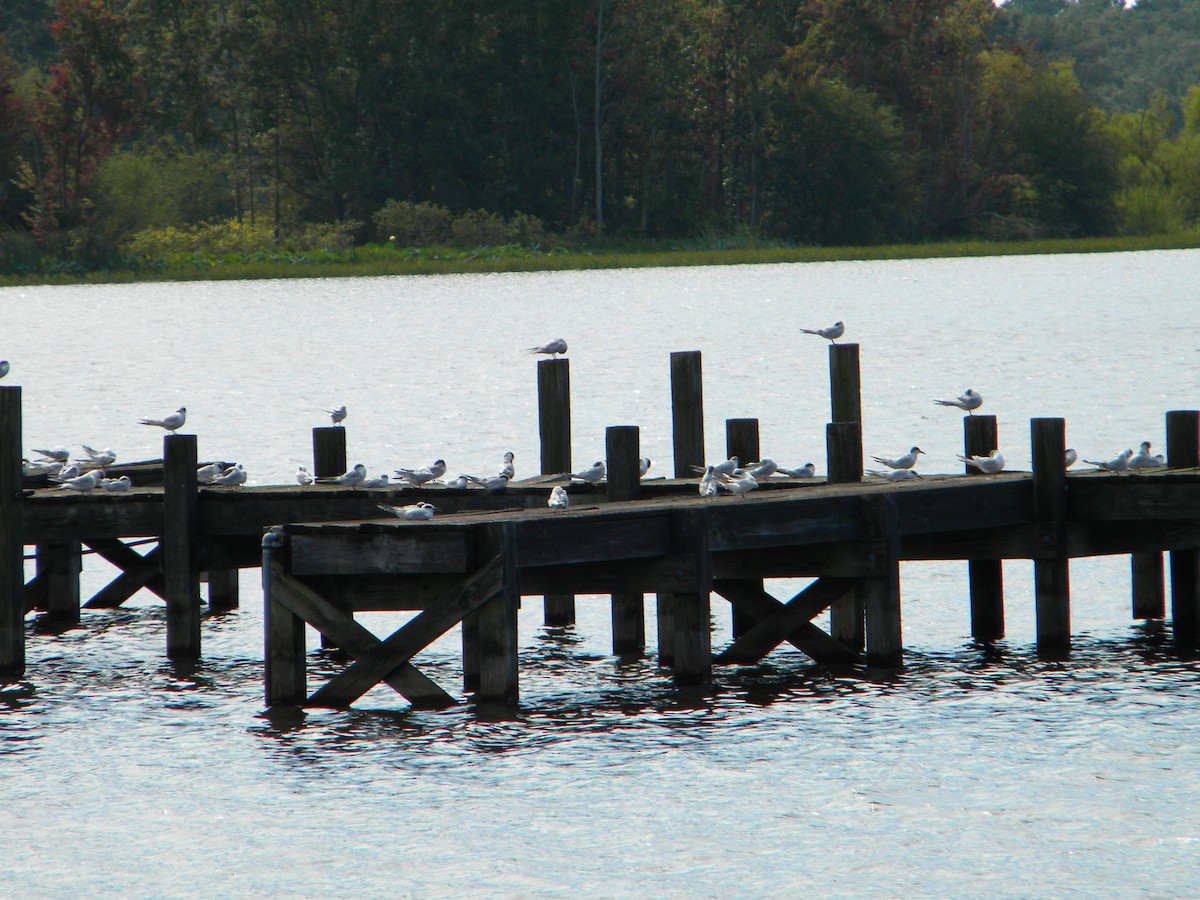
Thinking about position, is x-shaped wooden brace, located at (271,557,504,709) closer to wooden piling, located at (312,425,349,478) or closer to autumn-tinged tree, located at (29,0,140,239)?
wooden piling, located at (312,425,349,478)

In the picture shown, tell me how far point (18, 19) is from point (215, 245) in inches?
1076

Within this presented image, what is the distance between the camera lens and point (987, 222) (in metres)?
105

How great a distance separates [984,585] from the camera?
66.2 ft

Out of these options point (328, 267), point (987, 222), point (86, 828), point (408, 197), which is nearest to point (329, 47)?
point (408, 197)

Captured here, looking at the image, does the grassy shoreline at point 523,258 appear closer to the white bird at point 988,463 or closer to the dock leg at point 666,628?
the dock leg at point 666,628

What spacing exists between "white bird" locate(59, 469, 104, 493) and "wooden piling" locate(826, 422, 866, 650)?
7.25 m

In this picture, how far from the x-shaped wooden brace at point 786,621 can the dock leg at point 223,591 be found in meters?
6.49

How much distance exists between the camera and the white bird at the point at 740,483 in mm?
18250

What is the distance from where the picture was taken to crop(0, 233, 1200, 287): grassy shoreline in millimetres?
86562

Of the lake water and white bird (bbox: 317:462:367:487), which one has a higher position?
white bird (bbox: 317:462:367:487)

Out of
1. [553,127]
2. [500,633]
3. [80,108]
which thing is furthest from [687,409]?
[553,127]

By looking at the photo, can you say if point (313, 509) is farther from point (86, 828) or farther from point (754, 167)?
point (754, 167)

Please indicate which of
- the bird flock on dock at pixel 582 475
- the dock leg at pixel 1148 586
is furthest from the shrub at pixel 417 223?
the dock leg at pixel 1148 586

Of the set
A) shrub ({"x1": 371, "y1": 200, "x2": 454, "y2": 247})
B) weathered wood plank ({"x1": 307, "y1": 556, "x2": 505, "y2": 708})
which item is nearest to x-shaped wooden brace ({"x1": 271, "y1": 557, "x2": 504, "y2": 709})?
weathered wood plank ({"x1": 307, "y1": 556, "x2": 505, "y2": 708})
